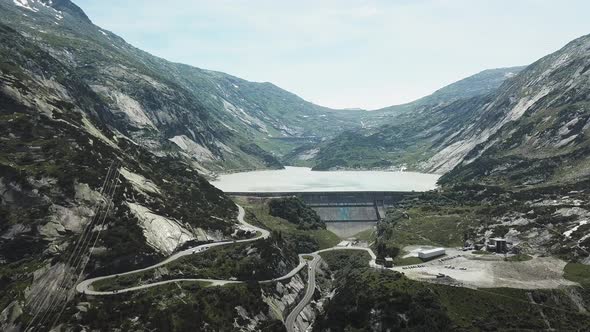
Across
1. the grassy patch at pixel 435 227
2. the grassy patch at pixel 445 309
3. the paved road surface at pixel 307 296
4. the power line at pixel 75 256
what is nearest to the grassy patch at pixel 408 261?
the grassy patch at pixel 435 227

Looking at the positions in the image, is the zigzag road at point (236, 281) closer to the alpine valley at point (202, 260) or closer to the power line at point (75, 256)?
the alpine valley at point (202, 260)

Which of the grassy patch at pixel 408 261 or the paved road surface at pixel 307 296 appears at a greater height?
the grassy patch at pixel 408 261

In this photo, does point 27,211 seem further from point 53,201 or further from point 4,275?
point 4,275

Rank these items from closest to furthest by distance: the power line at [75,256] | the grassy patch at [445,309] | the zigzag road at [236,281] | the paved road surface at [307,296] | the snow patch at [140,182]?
the power line at [75,256] → the grassy patch at [445,309] → the zigzag road at [236,281] → the paved road surface at [307,296] → the snow patch at [140,182]

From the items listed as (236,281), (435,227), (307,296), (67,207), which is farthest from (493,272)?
(67,207)

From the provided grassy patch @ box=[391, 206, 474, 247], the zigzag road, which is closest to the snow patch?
the zigzag road

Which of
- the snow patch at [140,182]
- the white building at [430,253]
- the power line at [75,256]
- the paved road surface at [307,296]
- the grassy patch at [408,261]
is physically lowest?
the paved road surface at [307,296]

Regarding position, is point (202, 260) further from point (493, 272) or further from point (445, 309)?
point (493, 272)

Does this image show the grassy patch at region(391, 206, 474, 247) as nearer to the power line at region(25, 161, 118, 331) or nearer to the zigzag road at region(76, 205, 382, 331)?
the zigzag road at region(76, 205, 382, 331)

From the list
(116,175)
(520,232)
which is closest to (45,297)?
(116,175)
